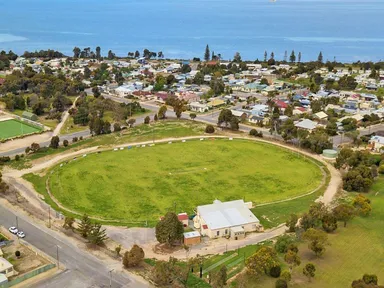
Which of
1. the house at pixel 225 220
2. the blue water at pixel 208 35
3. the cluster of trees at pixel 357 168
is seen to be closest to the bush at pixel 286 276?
the house at pixel 225 220

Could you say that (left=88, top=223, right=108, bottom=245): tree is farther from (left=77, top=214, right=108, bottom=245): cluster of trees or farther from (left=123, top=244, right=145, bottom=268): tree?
(left=123, top=244, right=145, bottom=268): tree

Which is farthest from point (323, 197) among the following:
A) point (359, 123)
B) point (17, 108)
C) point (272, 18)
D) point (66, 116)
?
point (272, 18)

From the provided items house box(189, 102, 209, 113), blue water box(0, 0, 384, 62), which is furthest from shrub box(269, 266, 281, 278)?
blue water box(0, 0, 384, 62)

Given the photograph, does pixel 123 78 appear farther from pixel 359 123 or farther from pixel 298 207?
pixel 298 207

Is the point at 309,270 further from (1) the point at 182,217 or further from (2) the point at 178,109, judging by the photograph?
(2) the point at 178,109

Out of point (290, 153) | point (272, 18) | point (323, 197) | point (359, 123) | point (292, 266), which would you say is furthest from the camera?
point (272, 18)

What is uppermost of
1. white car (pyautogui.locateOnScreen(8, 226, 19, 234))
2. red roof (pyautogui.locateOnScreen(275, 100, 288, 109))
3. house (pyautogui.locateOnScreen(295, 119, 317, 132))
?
red roof (pyautogui.locateOnScreen(275, 100, 288, 109))

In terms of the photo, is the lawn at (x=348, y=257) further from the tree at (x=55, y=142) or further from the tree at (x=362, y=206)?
the tree at (x=55, y=142)
